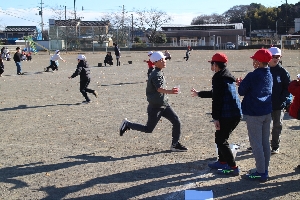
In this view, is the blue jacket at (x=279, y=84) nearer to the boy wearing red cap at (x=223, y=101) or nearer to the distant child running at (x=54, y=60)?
the boy wearing red cap at (x=223, y=101)

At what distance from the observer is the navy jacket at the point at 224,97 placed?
570 centimetres

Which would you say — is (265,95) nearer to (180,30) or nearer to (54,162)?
(54,162)

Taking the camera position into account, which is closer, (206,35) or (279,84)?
(279,84)

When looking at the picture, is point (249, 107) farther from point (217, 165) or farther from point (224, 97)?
point (217, 165)

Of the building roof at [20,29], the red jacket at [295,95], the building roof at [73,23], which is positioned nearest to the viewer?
the red jacket at [295,95]

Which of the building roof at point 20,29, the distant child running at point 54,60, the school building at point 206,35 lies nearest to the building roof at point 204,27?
the school building at point 206,35

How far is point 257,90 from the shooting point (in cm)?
551

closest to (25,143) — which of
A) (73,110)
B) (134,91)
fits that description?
(73,110)

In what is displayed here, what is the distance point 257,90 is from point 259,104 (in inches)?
7.7

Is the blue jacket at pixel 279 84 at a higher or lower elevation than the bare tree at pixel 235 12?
lower

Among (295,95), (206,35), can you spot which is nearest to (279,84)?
(295,95)

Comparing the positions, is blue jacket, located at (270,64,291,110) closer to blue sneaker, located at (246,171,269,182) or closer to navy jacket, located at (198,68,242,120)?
navy jacket, located at (198,68,242,120)

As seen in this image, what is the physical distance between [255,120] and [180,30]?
90325 millimetres

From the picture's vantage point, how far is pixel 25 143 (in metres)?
8.14
